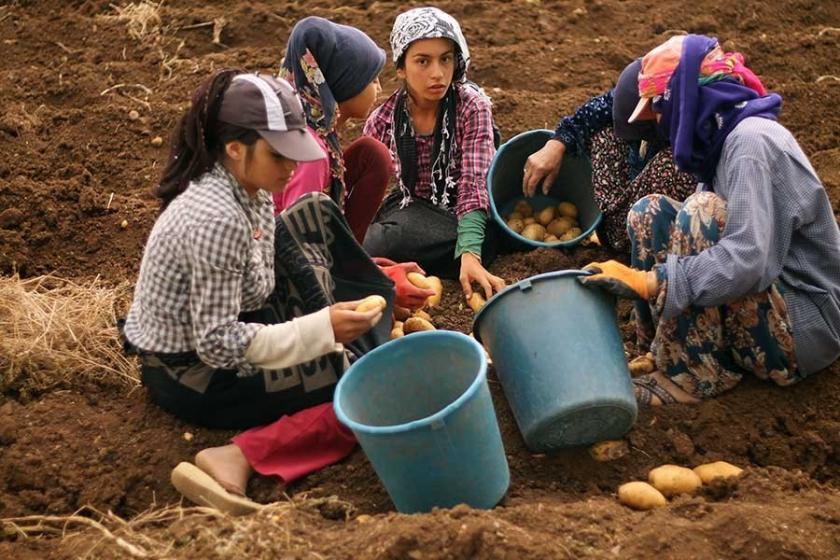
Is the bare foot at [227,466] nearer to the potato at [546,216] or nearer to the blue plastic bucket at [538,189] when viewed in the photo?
the blue plastic bucket at [538,189]

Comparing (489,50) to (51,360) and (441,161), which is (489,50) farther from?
(51,360)

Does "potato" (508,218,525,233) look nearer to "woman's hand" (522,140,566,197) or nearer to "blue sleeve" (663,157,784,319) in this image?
"woman's hand" (522,140,566,197)

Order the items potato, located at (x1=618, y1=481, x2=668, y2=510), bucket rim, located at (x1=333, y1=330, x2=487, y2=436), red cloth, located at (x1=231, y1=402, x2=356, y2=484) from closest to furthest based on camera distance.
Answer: bucket rim, located at (x1=333, y1=330, x2=487, y2=436), potato, located at (x1=618, y1=481, x2=668, y2=510), red cloth, located at (x1=231, y1=402, x2=356, y2=484)

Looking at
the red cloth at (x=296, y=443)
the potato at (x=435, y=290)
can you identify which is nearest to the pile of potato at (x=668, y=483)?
the red cloth at (x=296, y=443)

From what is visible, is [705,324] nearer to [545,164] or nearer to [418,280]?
[418,280]

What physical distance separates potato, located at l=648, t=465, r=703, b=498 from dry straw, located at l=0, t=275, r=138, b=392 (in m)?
1.55

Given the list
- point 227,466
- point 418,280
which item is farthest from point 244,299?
point 418,280

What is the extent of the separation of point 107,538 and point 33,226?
7.06 ft

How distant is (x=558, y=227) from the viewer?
407 cm

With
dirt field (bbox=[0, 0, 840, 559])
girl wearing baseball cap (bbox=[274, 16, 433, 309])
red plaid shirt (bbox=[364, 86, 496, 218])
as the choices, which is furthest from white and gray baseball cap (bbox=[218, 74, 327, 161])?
red plaid shirt (bbox=[364, 86, 496, 218])

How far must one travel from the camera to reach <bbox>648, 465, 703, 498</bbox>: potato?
8.61ft

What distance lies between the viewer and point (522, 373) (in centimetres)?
267

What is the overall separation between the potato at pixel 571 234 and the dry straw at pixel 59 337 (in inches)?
64.1

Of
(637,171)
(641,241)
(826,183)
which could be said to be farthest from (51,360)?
(826,183)
